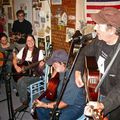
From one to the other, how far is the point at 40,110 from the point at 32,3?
2829mm

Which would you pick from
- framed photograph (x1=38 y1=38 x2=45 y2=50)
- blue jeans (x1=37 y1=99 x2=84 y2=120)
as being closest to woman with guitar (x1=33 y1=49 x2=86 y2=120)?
blue jeans (x1=37 y1=99 x2=84 y2=120)

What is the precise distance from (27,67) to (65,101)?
1452 millimetres

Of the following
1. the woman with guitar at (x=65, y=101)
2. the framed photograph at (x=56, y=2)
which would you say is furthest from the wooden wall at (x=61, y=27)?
the woman with guitar at (x=65, y=101)

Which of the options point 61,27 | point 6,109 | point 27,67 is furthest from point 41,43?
point 6,109

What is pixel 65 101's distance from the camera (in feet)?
7.57

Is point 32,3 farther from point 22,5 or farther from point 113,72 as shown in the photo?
point 113,72

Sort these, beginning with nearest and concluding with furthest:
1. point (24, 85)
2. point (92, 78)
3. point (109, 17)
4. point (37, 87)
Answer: point (109, 17)
point (92, 78)
point (37, 87)
point (24, 85)

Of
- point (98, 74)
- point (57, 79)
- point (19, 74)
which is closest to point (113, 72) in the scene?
point (98, 74)

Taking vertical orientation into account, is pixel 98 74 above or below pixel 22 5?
below

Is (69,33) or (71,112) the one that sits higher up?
(69,33)

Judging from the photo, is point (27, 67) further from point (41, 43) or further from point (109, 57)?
point (109, 57)

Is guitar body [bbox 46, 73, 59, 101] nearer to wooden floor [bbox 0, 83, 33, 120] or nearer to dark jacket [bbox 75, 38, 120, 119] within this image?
dark jacket [bbox 75, 38, 120, 119]

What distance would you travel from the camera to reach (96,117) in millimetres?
1440

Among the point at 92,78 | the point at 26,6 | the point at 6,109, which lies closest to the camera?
the point at 92,78
